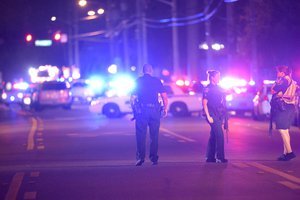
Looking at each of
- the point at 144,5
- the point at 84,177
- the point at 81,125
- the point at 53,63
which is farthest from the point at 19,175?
the point at 53,63

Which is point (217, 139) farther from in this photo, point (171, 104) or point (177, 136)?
point (171, 104)

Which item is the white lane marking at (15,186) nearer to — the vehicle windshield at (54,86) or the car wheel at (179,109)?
the car wheel at (179,109)

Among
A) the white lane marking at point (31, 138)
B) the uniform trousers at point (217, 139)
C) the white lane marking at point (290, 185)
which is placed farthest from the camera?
the white lane marking at point (31, 138)

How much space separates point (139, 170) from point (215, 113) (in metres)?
A: 1.95

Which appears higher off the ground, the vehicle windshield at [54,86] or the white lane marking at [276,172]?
the vehicle windshield at [54,86]

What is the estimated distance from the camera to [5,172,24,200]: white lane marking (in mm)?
11281

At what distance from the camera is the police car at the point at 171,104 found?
33625 millimetres

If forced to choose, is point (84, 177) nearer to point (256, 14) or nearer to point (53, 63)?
point (256, 14)

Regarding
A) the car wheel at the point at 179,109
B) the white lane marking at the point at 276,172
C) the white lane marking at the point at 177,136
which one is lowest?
the white lane marking at the point at 276,172

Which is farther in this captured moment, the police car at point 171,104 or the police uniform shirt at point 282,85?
the police car at point 171,104

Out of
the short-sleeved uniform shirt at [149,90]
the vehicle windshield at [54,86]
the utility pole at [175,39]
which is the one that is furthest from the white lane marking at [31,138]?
the utility pole at [175,39]

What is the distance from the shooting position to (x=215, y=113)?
48.1 ft

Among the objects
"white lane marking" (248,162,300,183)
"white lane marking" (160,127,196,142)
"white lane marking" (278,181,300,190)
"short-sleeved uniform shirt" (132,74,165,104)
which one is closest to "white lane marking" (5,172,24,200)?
"short-sleeved uniform shirt" (132,74,165,104)

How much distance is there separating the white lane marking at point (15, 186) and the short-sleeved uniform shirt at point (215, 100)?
3.79 meters
